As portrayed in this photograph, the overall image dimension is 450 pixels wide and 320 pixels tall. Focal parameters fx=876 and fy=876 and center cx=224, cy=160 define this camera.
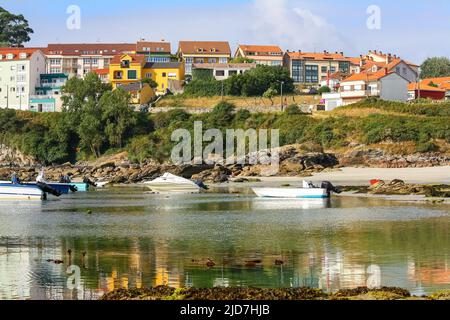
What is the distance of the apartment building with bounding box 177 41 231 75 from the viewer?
13538 centimetres

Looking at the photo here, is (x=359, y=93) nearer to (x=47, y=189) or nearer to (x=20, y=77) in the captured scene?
(x=20, y=77)

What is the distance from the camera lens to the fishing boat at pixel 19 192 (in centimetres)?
5503

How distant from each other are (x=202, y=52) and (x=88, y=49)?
2259 centimetres

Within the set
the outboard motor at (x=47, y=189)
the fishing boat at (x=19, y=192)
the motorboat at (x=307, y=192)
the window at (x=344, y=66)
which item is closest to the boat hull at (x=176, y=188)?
the outboard motor at (x=47, y=189)

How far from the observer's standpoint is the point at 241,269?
2369cm

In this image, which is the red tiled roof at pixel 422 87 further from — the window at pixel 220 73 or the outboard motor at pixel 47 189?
the outboard motor at pixel 47 189

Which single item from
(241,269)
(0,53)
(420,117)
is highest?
(0,53)

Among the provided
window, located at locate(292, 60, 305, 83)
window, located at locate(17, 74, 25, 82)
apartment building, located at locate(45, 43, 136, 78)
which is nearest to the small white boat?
window, located at locate(17, 74, 25, 82)

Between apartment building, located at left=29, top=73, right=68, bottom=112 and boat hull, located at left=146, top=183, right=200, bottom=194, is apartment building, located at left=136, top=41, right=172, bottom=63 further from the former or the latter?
boat hull, located at left=146, top=183, right=200, bottom=194

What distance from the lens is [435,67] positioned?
5477 inches

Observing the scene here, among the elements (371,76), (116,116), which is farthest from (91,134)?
(371,76)
